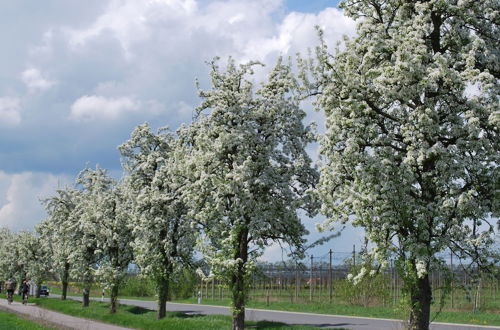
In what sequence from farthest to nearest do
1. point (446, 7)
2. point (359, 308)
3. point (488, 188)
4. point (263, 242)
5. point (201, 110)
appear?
point (359, 308) → point (201, 110) → point (263, 242) → point (446, 7) → point (488, 188)

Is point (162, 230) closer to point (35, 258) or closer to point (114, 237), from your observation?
point (114, 237)

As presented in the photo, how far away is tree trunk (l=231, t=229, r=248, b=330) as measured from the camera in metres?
21.9

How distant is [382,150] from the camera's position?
1628 centimetres

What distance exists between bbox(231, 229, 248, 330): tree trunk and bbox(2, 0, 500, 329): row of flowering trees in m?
0.04

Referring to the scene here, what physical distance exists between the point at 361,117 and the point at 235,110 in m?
7.42

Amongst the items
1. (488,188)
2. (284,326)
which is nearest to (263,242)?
(284,326)

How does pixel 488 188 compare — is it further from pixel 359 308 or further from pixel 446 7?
pixel 359 308

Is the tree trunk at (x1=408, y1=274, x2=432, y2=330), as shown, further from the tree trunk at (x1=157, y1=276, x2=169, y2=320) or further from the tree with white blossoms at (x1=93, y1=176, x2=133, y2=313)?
the tree with white blossoms at (x1=93, y1=176, x2=133, y2=313)

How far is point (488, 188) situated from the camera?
15617 mm

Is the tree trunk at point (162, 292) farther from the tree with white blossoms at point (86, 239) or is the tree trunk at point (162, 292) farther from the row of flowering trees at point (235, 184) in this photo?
the tree with white blossoms at point (86, 239)

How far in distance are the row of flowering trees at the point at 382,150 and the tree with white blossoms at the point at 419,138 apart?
0.12ft

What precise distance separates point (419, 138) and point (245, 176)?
25.5 ft

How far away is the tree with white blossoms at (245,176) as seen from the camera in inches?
851

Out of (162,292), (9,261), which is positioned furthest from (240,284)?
(9,261)
